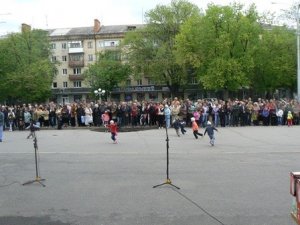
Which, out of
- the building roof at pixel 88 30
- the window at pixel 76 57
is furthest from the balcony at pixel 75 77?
the building roof at pixel 88 30

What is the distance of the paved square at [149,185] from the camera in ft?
23.1

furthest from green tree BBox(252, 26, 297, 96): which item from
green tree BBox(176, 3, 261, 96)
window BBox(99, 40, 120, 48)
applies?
window BBox(99, 40, 120, 48)

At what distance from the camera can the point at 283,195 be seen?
26.7ft

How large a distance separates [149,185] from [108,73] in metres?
57.3

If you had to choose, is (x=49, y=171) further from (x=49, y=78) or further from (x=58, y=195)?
(x=49, y=78)

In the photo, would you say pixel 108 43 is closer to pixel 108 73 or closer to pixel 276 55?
pixel 108 73

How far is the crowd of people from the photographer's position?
26.0 m

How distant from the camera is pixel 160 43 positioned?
6044 centimetres

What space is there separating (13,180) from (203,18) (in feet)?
144

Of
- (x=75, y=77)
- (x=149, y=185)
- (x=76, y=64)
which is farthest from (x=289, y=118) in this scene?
(x=76, y=64)

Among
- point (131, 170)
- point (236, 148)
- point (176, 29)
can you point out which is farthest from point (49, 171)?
point (176, 29)

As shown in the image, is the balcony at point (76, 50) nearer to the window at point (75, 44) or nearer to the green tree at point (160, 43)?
the window at point (75, 44)

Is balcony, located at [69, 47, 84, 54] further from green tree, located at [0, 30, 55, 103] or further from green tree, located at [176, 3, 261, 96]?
green tree, located at [176, 3, 261, 96]

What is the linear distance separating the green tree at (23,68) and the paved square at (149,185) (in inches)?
1644
